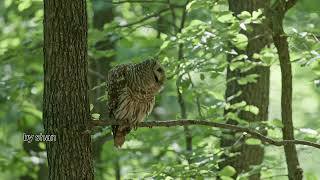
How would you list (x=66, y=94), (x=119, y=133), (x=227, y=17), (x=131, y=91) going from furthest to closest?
(x=227, y=17) → (x=119, y=133) → (x=131, y=91) → (x=66, y=94)

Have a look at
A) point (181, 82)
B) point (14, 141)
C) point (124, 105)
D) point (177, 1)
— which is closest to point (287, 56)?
point (181, 82)

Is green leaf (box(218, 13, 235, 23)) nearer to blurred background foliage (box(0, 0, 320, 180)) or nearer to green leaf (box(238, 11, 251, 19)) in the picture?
blurred background foliage (box(0, 0, 320, 180))

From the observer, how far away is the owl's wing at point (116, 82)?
14.4 feet

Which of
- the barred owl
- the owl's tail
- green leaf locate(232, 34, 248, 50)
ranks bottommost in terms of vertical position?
the owl's tail

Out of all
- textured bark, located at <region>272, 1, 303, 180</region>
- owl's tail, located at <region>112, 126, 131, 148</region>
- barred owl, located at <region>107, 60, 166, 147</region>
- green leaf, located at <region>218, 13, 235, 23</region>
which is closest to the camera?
barred owl, located at <region>107, 60, 166, 147</region>

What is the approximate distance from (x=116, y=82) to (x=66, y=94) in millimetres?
977

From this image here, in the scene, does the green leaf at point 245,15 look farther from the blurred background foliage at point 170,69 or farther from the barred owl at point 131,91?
the barred owl at point 131,91

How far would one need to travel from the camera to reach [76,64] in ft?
11.5

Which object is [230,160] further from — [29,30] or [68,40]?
[29,30]

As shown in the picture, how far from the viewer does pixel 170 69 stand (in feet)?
17.3

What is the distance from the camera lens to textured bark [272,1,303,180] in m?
4.71

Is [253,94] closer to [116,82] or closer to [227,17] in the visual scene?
[227,17]

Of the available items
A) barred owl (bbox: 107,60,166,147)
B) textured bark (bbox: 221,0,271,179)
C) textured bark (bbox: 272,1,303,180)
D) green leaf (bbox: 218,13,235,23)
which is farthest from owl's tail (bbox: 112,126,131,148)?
textured bark (bbox: 221,0,271,179)

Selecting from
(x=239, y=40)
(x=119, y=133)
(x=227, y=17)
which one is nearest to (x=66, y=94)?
(x=119, y=133)
